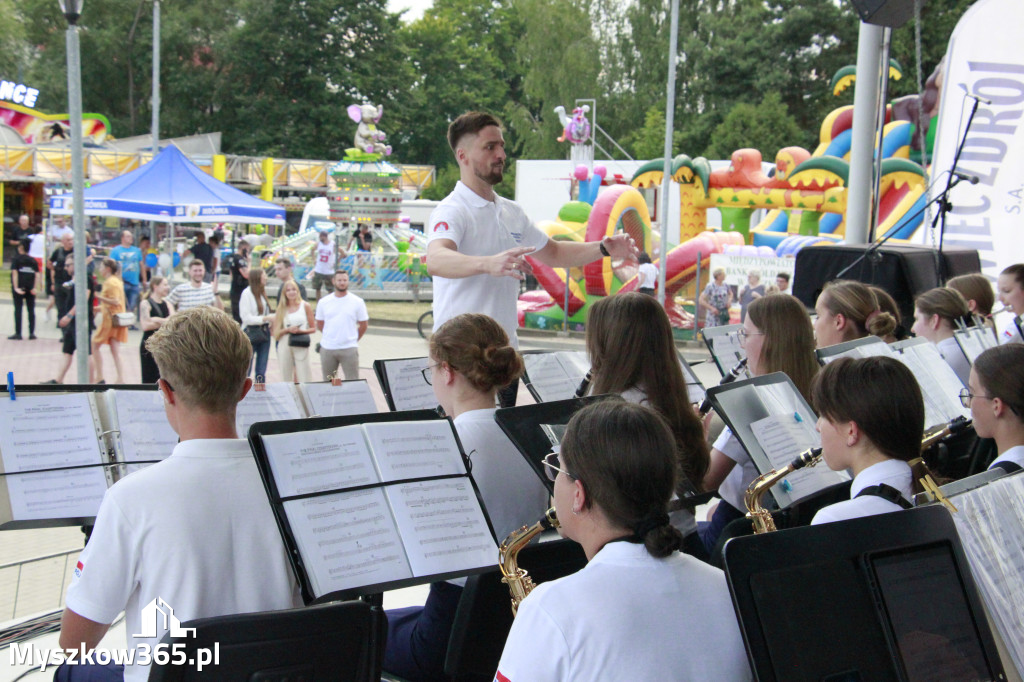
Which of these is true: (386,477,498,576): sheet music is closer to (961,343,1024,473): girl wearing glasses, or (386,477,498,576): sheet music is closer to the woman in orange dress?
(961,343,1024,473): girl wearing glasses

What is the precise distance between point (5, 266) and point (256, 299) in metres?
24.6

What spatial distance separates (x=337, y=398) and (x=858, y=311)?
8.26 ft

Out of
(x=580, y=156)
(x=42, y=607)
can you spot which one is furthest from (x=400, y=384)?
(x=580, y=156)

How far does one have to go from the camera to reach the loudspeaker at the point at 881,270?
667cm

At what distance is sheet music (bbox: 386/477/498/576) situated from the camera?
85.0 inches

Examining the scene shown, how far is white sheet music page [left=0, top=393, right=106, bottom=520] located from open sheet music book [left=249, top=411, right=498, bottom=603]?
0.95 metres

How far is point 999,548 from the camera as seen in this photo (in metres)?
1.88

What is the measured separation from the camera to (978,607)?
1641mm

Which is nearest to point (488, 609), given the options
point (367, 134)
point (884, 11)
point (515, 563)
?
point (515, 563)

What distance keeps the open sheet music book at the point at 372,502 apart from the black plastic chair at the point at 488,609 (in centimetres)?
15

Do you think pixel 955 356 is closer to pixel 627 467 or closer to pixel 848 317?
pixel 848 317

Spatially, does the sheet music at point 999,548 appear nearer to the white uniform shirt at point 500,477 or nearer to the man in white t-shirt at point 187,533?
the white uniform shirt at point 500,477

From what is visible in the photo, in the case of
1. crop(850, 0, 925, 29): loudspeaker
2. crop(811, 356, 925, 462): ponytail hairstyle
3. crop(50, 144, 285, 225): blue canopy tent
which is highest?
crop(850, 0, 925, 29): loudspeaker

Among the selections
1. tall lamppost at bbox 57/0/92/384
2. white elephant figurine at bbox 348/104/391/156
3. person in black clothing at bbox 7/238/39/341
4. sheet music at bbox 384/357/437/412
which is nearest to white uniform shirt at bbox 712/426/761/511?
sheet music at bbox 384/357/437/412
